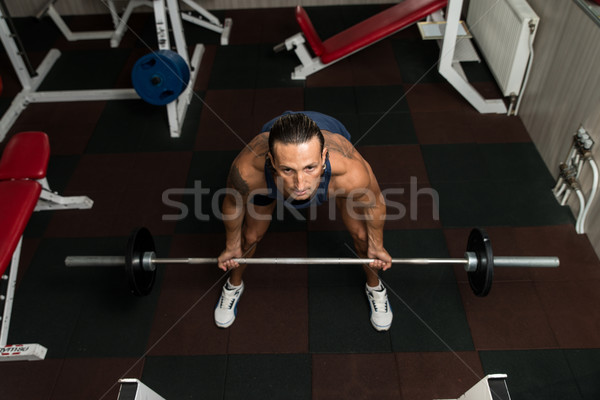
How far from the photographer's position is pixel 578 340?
191 cm

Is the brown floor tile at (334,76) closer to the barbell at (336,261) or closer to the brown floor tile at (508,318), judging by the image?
the brown floor tile at (508,318)

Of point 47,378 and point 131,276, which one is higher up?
point 131,276

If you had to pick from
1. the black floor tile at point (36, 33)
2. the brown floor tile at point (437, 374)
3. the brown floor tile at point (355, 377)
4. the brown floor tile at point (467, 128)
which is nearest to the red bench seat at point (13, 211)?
the brown floor tile at point (355, 377)

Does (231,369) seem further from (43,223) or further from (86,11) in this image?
(86,11)

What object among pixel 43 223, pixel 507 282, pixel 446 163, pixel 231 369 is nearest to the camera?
pixel 231 369

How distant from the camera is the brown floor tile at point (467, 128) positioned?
2.83 metres

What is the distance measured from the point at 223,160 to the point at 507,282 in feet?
5.30

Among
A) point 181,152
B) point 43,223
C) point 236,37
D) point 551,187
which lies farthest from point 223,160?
point 551,187

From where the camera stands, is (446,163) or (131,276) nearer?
(131,276)

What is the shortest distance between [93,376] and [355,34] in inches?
97.5

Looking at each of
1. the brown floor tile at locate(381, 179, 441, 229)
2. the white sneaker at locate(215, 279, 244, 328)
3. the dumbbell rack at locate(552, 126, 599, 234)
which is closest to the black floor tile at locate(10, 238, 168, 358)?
the white sneaker at locate(215, 279, 244, 328)

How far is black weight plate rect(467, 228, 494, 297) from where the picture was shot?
1.56 meters

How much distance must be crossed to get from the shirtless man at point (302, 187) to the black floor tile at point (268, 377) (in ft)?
0.64

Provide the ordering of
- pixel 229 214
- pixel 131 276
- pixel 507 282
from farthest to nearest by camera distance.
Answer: pixel 507 282 → pixel 229 214 → pixel 131 276
